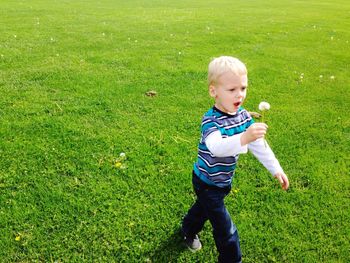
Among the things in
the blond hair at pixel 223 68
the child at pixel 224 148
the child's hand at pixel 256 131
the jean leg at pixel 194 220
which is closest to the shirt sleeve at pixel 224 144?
the child at pixel 224 148

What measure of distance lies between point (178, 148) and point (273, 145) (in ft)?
5.31

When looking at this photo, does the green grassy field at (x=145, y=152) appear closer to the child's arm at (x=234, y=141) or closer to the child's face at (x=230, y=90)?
the child's arm at (x=234, y=141)

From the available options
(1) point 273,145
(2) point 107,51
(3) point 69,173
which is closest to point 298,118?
(1) point 273,145

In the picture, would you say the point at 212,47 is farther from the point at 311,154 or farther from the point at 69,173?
the point at 69,173

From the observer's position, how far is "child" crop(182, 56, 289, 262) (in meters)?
2.94

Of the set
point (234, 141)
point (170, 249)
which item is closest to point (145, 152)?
point (170, 249)

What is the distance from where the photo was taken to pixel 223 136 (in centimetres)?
309

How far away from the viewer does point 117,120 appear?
6.49 metres

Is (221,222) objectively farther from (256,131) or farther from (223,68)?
(223,68)

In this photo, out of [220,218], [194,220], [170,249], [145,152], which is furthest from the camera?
[145,152]

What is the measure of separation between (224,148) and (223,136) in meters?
0.23

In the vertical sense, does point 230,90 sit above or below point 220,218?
above

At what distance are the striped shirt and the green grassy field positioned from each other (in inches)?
42.9

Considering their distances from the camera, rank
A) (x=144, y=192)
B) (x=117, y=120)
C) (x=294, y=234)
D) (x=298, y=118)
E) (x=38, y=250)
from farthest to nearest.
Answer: (x=298, y=118) < (x=117, y=120) < (x=144, y=192) < (x=294, y=234) < (x=38, y=250)
